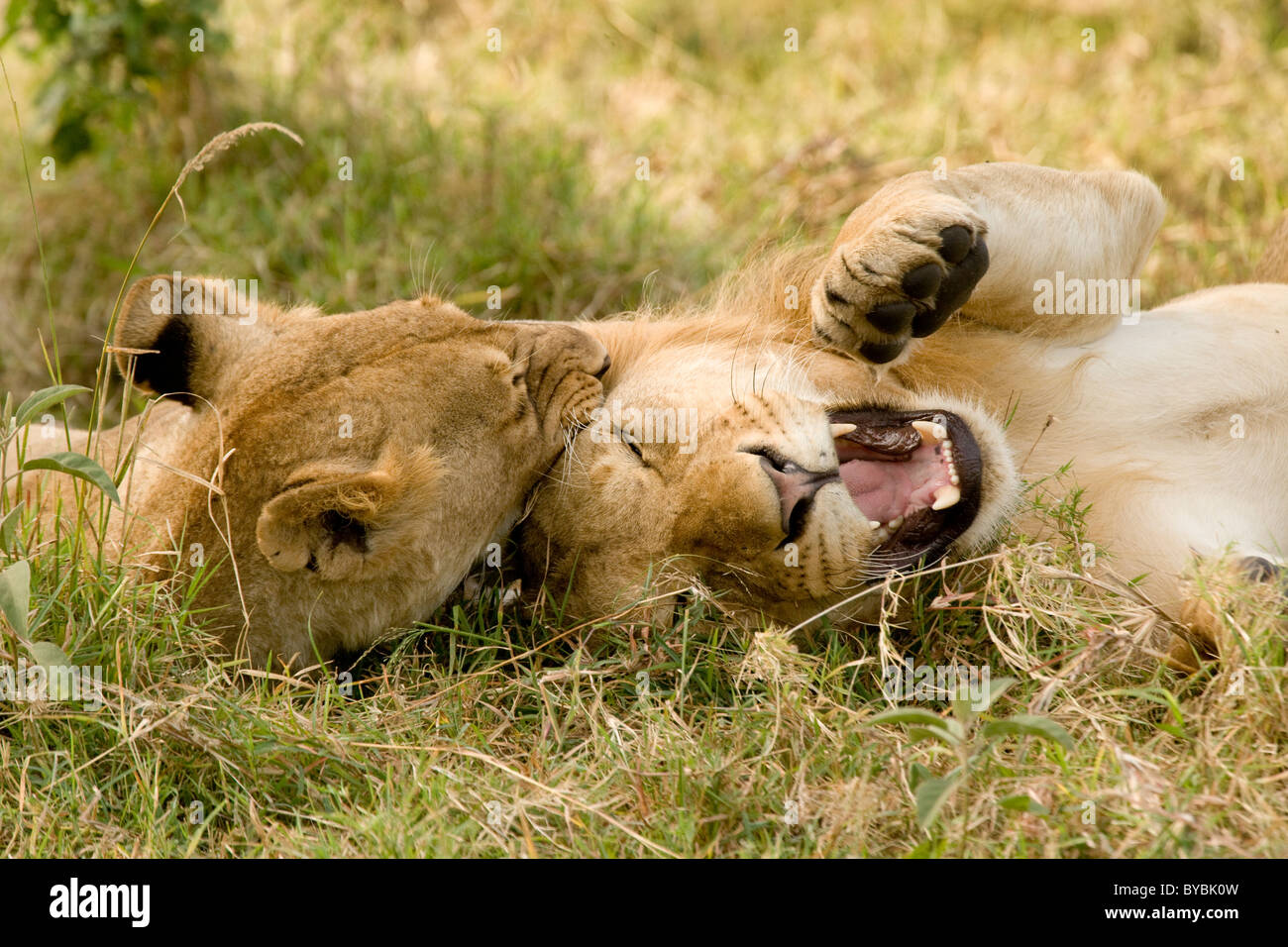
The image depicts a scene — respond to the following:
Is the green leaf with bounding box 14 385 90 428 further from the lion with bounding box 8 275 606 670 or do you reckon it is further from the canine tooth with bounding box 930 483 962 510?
the canine tooth with bounding box 930 483 962 510

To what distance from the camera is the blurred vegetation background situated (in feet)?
17.6

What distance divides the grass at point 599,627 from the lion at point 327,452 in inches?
5.0

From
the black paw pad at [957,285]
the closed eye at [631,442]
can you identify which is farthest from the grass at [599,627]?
the black paw pad at [957,285]

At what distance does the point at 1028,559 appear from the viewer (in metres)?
3.09

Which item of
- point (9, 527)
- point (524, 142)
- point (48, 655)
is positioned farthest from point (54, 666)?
point (524, 142)

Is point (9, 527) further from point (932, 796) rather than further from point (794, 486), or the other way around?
point (932, 796)

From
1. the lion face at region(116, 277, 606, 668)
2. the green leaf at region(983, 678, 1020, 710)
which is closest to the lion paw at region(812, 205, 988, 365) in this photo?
the lion face at region(116, 277, 606, 668)

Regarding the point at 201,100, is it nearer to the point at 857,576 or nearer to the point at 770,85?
the point at 770,85

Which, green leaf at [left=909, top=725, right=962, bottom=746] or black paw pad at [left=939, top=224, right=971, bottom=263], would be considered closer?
green leaf at [left=909, top=725, right=962, bottom=746]

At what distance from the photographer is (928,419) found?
3.26 metres

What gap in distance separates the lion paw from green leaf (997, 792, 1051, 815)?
1.20 metres

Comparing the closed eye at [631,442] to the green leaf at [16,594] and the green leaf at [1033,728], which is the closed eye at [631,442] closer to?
the green leaf at [1033,728]

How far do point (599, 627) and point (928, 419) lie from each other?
898mm

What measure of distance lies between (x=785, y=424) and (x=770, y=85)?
4.32m
